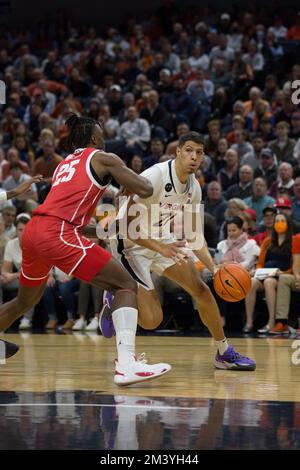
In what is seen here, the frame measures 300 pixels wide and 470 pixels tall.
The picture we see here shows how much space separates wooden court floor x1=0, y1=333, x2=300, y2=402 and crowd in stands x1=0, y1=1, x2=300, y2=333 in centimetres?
174

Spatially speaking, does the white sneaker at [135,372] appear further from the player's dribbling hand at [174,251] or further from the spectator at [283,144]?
the spectator at [283,144]

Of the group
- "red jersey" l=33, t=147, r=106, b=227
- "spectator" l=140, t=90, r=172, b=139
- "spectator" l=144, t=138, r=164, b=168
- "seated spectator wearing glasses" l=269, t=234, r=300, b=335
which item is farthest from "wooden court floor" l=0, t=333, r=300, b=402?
"spectator" l=140, t=90, r=172, b=139

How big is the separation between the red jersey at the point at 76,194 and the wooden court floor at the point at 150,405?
114cm

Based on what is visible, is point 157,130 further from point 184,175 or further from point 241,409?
point 241,409

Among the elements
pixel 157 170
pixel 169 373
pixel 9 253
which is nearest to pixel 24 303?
pixel 169 373

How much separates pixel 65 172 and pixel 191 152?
1.20 meters

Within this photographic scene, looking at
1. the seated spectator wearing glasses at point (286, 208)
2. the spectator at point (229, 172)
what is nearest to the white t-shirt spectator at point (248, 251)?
the seated spectator wearing glasses at point (286, 208)

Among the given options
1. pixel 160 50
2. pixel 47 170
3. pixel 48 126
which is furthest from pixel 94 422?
pixel 160 50

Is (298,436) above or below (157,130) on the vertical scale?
below

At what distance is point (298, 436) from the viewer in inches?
171

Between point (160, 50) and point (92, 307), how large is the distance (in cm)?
774

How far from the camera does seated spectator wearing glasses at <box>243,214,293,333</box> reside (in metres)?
11.0

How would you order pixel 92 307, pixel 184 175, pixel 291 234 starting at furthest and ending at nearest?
pixel 92 307, pixel 291 234, pixel 184 175

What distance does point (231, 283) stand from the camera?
7.43m
